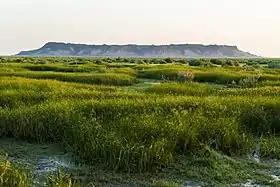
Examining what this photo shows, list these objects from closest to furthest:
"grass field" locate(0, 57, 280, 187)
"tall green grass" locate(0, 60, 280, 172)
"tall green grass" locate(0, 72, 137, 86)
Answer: "grass field" locate(0, 57, 280, 187) → "tall green grass" locate(0, 60, 280, 172) → "tall green grass" locate(0, 72, 137, 86)

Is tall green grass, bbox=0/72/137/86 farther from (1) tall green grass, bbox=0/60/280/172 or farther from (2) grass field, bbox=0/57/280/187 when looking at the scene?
(2) grass field, bbox=0/57/280/187

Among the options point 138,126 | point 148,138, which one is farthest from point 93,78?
point 148,138

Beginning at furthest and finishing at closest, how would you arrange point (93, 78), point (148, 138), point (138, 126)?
point (93, 78) < point (138, 126) < point (148, 138)

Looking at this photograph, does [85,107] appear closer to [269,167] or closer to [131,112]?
[131,112]

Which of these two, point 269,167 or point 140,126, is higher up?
point 140,126

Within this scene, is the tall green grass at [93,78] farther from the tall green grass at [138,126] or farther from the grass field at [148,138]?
the grass field at [148,138]

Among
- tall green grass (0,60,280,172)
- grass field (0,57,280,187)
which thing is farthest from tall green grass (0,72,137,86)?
grass field (0,57,280,187)

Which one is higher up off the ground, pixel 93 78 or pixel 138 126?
pixel 138 126

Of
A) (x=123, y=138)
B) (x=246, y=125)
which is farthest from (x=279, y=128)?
(x=123, y=138)

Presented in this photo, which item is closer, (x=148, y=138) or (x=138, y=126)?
(x=148, y=138)

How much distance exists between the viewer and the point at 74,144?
8664 millimetres

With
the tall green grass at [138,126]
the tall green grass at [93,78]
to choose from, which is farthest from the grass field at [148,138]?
the tall green grass at [93,78]

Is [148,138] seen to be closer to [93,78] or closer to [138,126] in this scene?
[138,126]

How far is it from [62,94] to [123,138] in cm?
577
